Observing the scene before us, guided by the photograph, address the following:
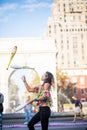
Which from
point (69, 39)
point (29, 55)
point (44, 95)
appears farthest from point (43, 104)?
point (69, 39)

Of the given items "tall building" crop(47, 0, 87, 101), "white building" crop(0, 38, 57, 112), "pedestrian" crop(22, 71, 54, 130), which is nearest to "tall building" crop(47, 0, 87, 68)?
"tall building" crop(47, 0, 87, 101)

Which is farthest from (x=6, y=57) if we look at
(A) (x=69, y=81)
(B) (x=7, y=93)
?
(A) (x=69, y=81)

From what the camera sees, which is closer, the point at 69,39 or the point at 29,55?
the point at 29,55

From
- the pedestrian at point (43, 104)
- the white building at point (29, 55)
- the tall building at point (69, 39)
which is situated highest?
the tall building at point (69, 39)

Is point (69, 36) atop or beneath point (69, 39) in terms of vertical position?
atop

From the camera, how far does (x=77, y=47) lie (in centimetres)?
9775

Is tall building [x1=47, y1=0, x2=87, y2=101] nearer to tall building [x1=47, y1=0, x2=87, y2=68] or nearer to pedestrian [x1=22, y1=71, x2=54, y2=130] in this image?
tall building [x1=47, y1=0, x2=87, y2=68]

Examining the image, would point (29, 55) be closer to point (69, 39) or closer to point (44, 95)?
point (44, 95)

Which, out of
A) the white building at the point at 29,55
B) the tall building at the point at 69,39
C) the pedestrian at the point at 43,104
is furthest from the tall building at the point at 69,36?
the pedestrian at the point at 43,104

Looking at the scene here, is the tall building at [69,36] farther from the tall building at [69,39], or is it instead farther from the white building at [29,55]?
the white building at [29,55]

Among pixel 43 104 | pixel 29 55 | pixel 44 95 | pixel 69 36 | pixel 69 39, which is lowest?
pixel 43 104

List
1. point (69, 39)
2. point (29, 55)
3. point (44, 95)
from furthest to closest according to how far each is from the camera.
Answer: point (69, 39) < point (29, 55) < point (44, 95)

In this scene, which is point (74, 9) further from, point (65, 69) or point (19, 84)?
point (19, 84)

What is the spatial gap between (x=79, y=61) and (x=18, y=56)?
215ft
